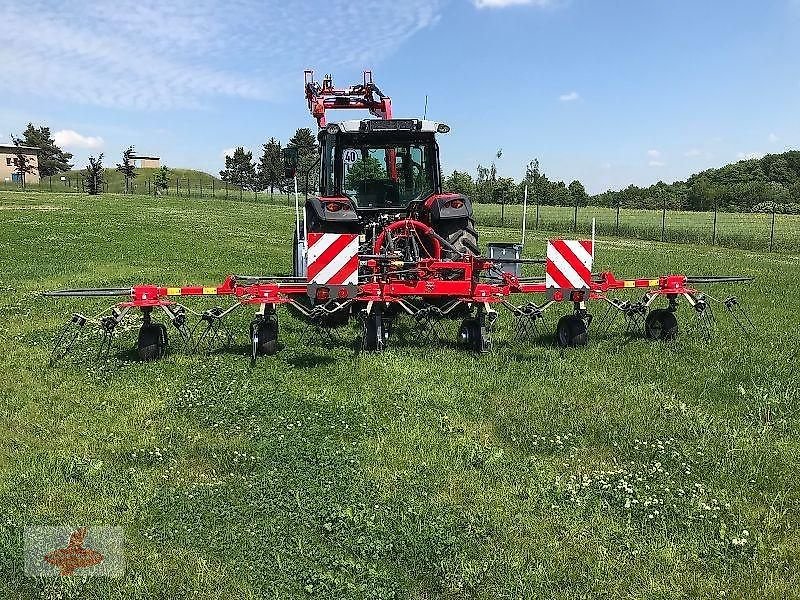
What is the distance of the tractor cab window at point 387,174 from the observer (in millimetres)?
9438

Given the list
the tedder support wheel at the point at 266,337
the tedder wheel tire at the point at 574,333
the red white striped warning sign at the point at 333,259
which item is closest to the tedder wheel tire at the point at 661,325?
the tedder wheel tire at the point at 574,333

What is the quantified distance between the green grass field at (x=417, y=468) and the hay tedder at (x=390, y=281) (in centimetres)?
36

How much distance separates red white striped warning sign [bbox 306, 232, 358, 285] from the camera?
704 centimetres

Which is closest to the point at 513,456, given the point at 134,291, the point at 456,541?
the point at 456,541

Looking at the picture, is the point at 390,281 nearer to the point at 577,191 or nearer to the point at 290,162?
the point at 290,162

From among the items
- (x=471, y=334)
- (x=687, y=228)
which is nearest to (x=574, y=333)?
(x=471, y=334)

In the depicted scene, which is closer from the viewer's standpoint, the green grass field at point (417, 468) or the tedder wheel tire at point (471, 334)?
the green grass field at point (417, 468)

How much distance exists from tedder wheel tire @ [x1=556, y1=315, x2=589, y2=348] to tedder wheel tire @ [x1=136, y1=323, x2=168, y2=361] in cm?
401

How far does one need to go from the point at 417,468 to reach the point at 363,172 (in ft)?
18.7

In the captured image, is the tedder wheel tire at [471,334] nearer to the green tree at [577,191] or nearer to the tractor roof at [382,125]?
the tractor roof at [382,125]

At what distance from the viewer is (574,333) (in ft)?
24.4

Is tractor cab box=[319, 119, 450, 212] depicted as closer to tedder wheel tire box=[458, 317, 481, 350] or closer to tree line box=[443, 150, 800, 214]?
tedder wheel tire box=[458, 317, 481, 350]

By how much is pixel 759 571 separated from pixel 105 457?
3.86 metres

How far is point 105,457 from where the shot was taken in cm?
475
